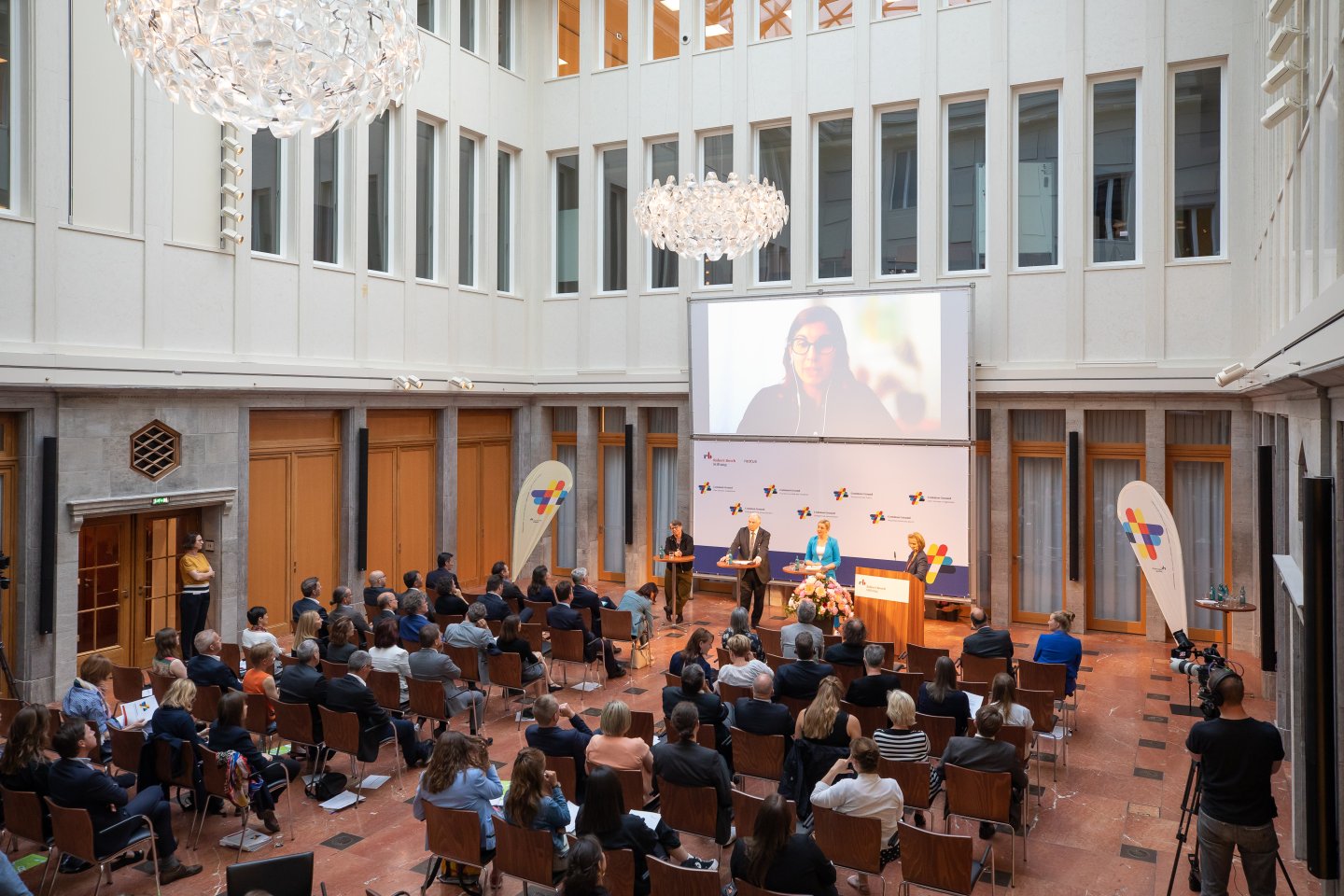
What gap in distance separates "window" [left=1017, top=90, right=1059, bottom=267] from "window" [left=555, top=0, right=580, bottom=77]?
801cm

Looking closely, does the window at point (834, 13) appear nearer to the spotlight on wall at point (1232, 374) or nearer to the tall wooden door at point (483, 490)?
the spotlight on wall at point (1232, 374)

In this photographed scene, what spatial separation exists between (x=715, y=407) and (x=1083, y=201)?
6084mm

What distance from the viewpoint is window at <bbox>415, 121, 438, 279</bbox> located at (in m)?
14.7

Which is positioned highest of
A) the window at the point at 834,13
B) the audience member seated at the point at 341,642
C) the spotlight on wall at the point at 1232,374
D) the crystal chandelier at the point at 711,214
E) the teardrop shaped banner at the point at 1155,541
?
the window at the point at 834,13

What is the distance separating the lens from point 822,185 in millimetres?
14422

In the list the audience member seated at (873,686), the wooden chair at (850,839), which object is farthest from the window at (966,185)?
the wooden chair at (850,839)

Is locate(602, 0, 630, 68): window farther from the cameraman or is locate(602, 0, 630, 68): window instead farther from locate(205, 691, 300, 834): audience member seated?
the cameraman

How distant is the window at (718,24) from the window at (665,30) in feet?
1.81

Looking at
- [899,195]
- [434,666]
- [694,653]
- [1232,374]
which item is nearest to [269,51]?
[434,666]

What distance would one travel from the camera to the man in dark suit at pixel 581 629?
9.70m

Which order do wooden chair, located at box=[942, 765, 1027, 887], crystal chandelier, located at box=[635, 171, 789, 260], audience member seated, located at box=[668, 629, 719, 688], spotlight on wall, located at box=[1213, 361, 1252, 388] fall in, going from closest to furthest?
wooden chair, located at box=[942, 765, 1027, 887] → audience member seated, located at box=[668, 629, 719, 688] → spotlight on wall, located at box=[1213, 361, 1252, 388] → crystal chandelier, located at box=[635, 171, 789, 260]

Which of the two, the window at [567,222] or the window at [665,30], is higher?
the window at [665,30]

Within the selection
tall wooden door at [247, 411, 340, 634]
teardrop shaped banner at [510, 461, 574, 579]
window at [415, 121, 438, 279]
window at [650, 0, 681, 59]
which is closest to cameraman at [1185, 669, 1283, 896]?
teardrop shaped banner at [510, 461, 574, 579]

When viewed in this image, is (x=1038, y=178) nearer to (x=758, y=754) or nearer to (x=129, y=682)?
(x=758, y=754)
